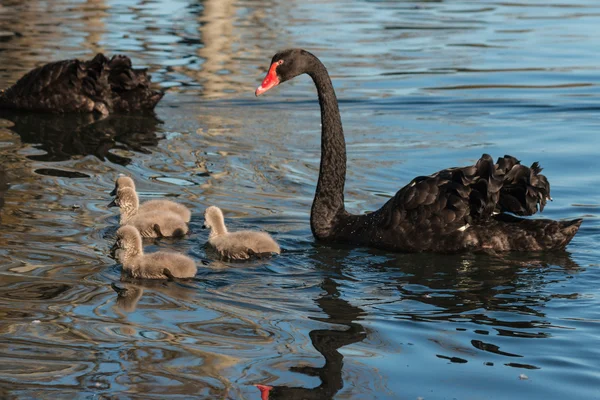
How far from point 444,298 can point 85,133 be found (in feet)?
17.6

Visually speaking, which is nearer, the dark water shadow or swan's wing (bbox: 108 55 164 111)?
the dark water shadow

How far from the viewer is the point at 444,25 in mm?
17375

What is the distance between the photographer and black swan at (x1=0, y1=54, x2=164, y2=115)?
408 inches

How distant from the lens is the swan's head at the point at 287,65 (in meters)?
6.41

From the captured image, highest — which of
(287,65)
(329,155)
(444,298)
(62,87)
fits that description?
(287,65)

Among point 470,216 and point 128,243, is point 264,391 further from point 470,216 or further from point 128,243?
point 470,216

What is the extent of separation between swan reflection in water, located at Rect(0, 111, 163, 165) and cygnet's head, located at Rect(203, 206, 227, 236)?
2.61m

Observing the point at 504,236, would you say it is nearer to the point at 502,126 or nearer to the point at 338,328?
the point at 338,328

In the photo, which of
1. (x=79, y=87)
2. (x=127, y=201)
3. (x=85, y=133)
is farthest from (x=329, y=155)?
(x=79, y=87)

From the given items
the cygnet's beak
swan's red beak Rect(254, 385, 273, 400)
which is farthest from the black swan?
swan's red beak Rect(254, 385, 273, 400)

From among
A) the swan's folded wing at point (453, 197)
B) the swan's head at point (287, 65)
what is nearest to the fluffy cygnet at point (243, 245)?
the swan's folded wing at point (453, 197)

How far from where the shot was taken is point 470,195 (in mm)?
5867

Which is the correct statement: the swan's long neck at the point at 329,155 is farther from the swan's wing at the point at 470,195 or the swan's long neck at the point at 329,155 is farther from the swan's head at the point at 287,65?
the swan's wing at the point at 470,195

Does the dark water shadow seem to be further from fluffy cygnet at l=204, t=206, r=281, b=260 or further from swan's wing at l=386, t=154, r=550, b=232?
swan's wing at l=386, t=154, r=550, b=232
